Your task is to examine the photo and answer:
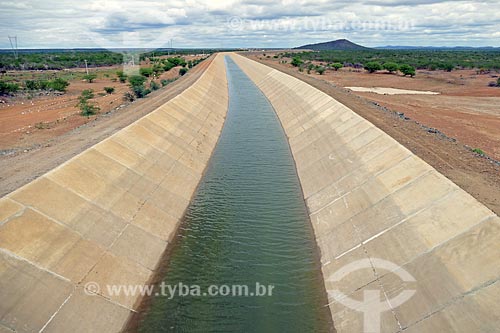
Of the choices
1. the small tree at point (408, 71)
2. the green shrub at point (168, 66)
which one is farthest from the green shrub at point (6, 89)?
the small tree at point (408, 71)

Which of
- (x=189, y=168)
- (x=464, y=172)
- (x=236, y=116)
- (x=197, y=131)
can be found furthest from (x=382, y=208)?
(x=236, y=116)

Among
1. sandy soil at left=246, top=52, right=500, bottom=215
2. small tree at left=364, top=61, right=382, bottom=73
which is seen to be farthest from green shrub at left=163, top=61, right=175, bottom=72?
sandy soil at left=246, top=52, right=500, bottom=215

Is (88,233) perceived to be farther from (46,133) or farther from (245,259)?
(46,133)

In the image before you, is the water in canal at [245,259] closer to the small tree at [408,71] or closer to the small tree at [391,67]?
the small tree at [408,71]

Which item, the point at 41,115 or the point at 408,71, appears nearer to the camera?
the point at 41,115

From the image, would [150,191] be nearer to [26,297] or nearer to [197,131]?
[26,297]

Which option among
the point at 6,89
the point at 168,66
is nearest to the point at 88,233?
the point at 6,89
